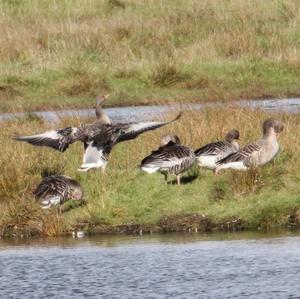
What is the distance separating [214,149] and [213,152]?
0.26 ft

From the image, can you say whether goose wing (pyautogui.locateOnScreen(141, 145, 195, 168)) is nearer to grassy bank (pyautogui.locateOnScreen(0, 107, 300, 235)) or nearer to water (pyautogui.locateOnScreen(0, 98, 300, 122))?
grassy bank (pyautogui.locateOnScreen(0, 107, 300, 235))

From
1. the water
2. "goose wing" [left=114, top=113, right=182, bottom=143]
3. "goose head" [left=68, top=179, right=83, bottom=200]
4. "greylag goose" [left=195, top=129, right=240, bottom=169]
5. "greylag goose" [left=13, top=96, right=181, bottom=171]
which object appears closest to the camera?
"goose head" [left=68, top=179, right=83, bottom=200]

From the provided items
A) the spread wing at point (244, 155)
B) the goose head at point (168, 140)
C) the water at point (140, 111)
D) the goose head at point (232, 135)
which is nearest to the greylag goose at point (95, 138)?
the goose head at point (168, 140)

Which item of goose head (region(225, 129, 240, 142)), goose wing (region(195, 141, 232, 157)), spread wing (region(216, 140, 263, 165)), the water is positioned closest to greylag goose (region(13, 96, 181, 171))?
goose wing (region(195, 141, 232, 157))

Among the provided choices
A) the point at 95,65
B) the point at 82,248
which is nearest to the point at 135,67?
the point at 95,65

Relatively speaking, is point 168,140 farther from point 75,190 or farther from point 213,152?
point 75,190

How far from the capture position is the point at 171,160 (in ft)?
45.1

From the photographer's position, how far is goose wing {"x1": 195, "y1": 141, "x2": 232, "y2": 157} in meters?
14.1

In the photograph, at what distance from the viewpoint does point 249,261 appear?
11773 mm

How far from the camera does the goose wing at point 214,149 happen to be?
14.1 metres

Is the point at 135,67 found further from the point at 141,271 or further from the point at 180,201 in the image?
the point at 141,271

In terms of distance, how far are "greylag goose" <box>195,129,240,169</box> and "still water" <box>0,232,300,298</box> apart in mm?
1234

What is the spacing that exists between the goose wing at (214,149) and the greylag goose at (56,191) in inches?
54.9

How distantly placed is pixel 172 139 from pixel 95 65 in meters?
11.3
